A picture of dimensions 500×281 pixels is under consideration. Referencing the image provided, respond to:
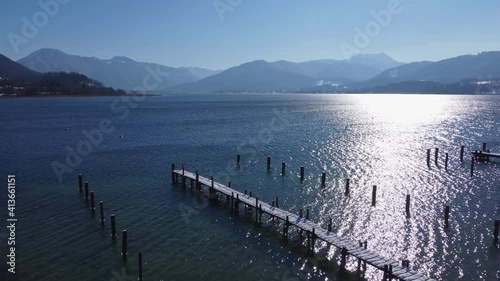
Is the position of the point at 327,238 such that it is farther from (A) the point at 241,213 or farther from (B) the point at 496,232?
(B) the point at 496,232

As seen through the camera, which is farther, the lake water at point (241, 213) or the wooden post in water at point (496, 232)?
the wooden post in water at point (496, 232)

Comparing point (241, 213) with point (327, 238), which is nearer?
point (327, 238)

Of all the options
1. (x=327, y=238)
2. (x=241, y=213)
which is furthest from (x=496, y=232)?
(x=241, y=213)

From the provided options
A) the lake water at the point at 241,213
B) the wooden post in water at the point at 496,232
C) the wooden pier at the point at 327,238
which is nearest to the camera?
the wooden pier at the point at 327,238

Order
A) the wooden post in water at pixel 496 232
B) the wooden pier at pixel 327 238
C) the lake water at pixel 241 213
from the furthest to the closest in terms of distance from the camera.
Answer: the wooden post in water at pixel 496 232 → the lake water at pixel 241 213 → the wooden pier at pixel 327 238

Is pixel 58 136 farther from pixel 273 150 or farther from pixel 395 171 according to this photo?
pixel 395 171

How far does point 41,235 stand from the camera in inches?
1208

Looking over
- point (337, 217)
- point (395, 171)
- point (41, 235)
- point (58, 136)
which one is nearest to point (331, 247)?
point (337, 217)

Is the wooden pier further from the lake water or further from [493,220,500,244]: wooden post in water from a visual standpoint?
[493,220,500,244]: wooden post in water

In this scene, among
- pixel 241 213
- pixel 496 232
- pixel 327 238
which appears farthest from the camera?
pixel 241 213

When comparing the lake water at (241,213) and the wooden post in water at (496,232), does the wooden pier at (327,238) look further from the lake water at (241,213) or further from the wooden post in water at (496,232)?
the wooden post in water at (496,232)

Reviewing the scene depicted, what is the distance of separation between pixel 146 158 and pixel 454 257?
160 feet

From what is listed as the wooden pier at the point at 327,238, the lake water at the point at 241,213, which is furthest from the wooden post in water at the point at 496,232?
the wooden pier at the point at 327,238

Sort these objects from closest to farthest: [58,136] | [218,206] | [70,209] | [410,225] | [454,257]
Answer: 1. [454,257]
2. [410,225]
3. [70,209]
4. [218,206]
5. [58,136]
